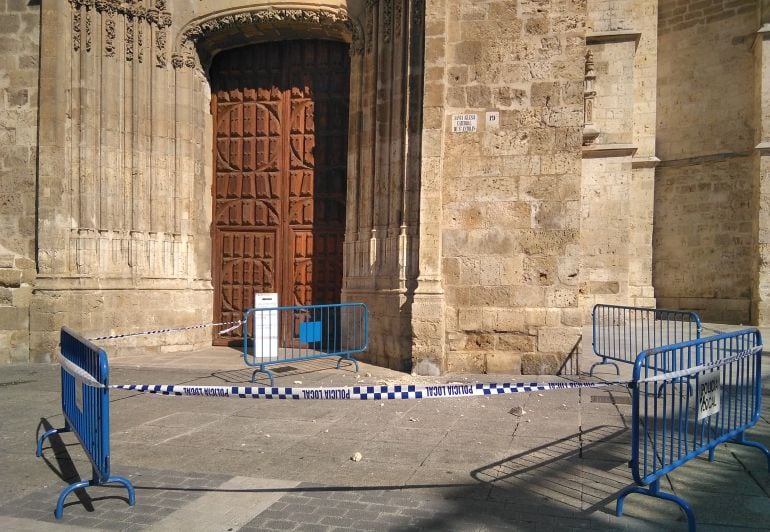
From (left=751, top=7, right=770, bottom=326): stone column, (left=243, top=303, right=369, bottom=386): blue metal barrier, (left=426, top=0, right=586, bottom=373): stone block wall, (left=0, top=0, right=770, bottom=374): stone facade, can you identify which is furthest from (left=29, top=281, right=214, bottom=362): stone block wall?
(left=751, top=7, right=770, bottom=326): stone column

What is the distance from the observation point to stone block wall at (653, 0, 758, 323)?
17.1 meters

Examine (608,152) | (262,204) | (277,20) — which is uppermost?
(277,20)

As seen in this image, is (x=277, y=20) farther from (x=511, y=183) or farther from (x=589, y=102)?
(x=589, y=102)

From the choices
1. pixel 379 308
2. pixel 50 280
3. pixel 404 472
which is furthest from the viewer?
pixel 50 280

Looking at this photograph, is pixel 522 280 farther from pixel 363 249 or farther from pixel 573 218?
pixel 363 249

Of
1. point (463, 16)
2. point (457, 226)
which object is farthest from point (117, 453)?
point (463, 16)

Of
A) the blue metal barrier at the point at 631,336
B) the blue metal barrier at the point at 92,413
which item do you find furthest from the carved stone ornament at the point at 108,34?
the blue metal barrier at the point at 631,336

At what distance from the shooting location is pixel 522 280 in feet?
26.2

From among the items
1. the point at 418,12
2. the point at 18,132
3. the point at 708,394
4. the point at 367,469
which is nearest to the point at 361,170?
the point at 418,12

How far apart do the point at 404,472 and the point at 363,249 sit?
5.35 meters

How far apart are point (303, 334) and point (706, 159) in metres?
15.5

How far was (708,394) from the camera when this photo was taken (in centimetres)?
379

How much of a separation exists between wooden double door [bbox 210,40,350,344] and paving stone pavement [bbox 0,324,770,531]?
434 centimetres

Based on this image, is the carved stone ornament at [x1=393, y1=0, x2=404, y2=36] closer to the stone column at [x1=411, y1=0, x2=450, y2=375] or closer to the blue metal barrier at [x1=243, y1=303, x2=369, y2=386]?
the stone column at [x1=411, y1=0, x2=450, y2=375]
